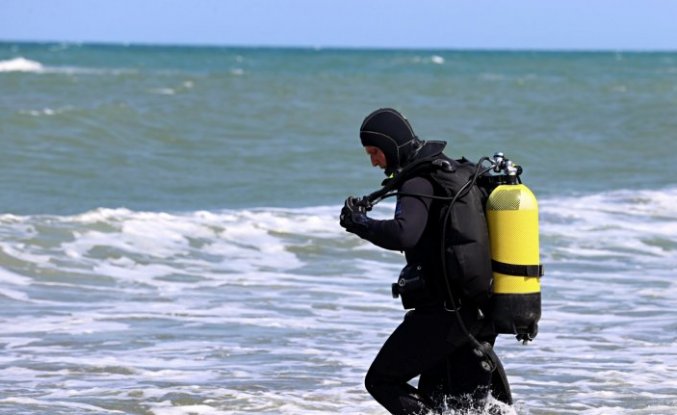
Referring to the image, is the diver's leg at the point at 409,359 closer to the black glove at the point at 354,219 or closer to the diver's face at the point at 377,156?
the black glove at the point at 354,219

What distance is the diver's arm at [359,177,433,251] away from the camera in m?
4.63

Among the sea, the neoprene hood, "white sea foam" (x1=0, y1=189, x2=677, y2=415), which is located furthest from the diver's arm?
"white sea foam" (x1=0, y1=189, x2=677, y2=415)

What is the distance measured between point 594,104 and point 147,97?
12011 mm

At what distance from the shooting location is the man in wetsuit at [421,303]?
15.4 ft

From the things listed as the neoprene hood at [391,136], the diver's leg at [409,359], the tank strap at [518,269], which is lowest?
the diver's leg at [409,359]

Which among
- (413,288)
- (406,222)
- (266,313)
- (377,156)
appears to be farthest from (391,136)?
(266,313)

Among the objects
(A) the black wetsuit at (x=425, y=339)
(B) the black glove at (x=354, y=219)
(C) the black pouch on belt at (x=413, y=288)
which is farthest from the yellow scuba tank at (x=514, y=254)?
(B) the black glove at (x=354, y=219)

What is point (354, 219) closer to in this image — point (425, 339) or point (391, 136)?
point (391, 136)

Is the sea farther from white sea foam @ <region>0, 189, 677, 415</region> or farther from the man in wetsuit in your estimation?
the man in wetsuit

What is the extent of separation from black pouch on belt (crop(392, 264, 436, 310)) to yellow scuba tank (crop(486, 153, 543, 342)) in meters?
0.26

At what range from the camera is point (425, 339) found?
4.92 meters

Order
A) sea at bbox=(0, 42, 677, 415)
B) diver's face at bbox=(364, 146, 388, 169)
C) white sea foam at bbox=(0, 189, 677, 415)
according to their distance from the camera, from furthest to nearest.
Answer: sea at bbox=(0, 42, 677, 415)
white sea foam at bbox=(0, 189, 677, 415)
diver's face at bbox=(364, 146, 388, 169)

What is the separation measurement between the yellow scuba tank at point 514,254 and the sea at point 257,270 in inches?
23.3

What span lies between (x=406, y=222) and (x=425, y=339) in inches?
20.6
